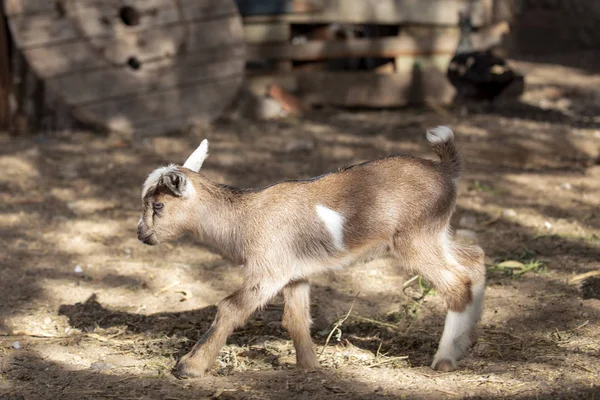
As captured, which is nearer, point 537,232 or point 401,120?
point 537,232

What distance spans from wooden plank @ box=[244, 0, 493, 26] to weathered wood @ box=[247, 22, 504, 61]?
0.69 ft

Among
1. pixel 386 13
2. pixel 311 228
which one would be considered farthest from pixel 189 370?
pixel 386 13

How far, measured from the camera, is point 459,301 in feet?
14.9

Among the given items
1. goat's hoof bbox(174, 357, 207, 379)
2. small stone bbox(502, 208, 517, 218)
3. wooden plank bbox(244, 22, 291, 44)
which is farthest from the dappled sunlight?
small stone bbox(502, 208, 517, 218)

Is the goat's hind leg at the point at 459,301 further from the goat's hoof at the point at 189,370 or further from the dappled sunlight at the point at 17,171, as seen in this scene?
the dappled sunlight at the point at 17,171

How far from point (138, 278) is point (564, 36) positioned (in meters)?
10.6

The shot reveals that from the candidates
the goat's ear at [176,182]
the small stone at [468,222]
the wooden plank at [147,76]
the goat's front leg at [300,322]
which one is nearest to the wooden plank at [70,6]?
the wooden plank at [147,76]

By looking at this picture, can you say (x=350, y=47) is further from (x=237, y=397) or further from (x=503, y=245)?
(x=237, y=397)

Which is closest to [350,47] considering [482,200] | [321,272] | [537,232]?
[482,200]

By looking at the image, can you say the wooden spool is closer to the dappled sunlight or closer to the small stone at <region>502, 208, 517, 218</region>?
the dappled sunlight

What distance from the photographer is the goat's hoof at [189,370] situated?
14.3ft

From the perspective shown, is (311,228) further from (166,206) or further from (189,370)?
(189,370)

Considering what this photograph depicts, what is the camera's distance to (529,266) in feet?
19.1

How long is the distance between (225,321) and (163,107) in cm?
527
